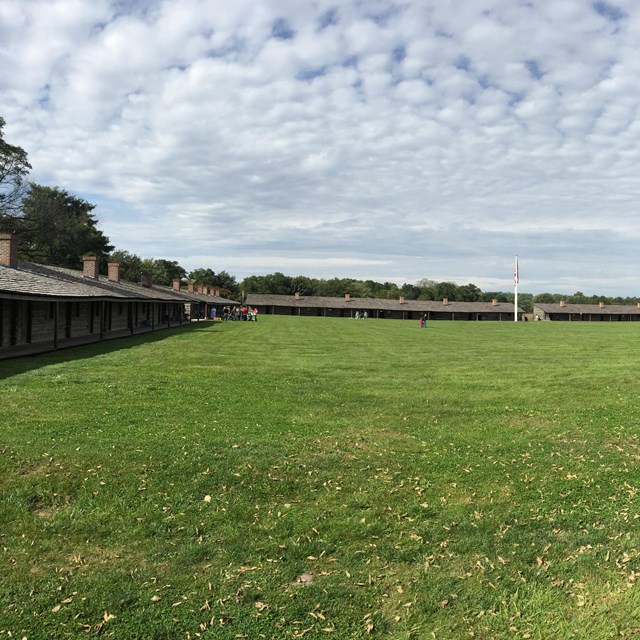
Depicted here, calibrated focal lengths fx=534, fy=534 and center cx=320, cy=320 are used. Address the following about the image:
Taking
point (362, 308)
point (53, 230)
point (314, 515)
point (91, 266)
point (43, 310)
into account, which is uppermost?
point (53, 230)

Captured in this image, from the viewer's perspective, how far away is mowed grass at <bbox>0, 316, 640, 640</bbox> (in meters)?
4.02

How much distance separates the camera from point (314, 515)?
5.71 m

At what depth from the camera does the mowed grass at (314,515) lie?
4016 millimetres

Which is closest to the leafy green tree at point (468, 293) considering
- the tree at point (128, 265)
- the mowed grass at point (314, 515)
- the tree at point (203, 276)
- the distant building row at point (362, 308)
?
the distant building row at point (362, 308)

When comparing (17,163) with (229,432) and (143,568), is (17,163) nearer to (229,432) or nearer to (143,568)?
(229,432)

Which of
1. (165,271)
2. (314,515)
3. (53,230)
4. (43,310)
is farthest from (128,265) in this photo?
(314,515)

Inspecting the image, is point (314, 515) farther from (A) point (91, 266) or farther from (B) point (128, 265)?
(B) point (128, 265)

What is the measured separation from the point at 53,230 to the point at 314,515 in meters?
53.8

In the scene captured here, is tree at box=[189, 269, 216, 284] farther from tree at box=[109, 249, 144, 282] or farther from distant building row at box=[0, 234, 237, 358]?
distant building row at box=[0, 234, 237, 358]

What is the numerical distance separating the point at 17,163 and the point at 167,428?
44317 mm

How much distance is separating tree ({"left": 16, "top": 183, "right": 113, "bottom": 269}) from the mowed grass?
147 ft

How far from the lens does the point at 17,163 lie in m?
43.9

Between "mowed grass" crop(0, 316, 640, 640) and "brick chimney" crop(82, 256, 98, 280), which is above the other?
"brick chimney" crop(82, 256, 98, 280)

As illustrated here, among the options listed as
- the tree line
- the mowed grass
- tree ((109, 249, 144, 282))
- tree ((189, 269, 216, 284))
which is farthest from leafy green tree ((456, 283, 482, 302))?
the mowed grass
